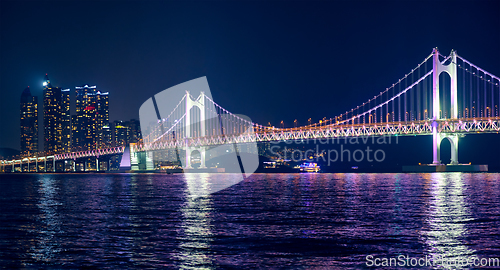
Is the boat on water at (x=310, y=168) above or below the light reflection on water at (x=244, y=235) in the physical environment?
below

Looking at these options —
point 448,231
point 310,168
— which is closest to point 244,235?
point 448,231

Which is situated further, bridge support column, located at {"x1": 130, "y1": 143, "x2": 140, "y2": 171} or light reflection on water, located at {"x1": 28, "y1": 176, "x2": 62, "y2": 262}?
bridge support column, located at {"x1": 130, "y1": 143, "x2": 140, "y2": 171}

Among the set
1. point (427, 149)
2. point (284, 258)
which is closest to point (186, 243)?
point (284, 258)

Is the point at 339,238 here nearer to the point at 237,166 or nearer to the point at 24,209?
the point at 24,209

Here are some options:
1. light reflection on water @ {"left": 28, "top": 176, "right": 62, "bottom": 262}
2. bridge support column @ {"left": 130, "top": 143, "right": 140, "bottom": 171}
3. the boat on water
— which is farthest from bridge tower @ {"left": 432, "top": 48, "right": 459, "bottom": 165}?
light reflection on water @ {"left": 28, "top": 176, "right": 62, "bottom": 262}

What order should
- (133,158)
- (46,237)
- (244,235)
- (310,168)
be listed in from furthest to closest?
(133,158)
(310,168)
(46,237)
(244,235)

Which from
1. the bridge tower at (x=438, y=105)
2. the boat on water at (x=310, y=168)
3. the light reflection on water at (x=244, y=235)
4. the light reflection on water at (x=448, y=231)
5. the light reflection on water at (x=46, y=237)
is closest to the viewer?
the light reflection on water at (x=244, y=235)

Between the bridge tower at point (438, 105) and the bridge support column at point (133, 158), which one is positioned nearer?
the bridge tower at point (438, 105)

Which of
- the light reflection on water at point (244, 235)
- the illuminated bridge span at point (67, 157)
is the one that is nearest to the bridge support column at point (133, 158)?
the illuminated bridge span at point (67, 157)

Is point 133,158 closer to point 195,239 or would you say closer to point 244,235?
point 244,235

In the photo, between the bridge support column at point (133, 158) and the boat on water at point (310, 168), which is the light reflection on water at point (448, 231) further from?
the bridge support column at point (133, 158)

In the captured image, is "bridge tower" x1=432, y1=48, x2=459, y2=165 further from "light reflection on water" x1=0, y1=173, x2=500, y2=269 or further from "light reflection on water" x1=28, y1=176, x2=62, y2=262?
"light reflection on water" x1=28, y1=176, x2=62, y2=262
